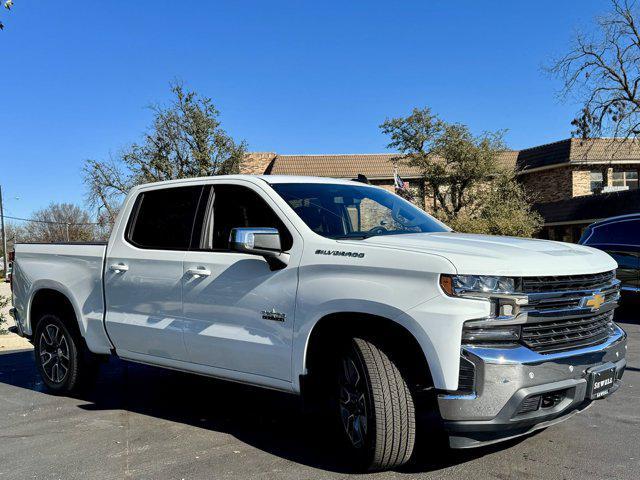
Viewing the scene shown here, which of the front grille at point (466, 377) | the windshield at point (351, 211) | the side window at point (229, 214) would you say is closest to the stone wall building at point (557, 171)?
the windshield at point (351, 211)

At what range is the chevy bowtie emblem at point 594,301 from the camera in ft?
12.6

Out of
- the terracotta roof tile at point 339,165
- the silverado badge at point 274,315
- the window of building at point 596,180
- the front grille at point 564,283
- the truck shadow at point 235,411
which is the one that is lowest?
the truck shadow at point 235,411

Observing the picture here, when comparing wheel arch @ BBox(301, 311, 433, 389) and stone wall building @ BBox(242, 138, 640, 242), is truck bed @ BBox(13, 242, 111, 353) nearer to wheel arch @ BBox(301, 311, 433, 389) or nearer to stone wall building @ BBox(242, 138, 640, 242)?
wheel arch @ BBox(301, 311, 433, 389)

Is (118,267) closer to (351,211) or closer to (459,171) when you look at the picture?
(351,211)

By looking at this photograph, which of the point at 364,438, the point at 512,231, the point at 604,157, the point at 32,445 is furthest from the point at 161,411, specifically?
the point at 604,157

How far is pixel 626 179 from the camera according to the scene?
35.6 meters

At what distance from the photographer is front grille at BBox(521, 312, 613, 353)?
3.59 m

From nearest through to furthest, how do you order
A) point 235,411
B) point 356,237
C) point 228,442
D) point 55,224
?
point 356,237 < point 228,442 < point 235,411 < point 55,224

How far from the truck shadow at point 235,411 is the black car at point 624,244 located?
6647mm

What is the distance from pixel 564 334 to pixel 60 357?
4.76 m

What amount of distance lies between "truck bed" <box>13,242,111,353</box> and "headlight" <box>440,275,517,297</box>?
3.42 metres

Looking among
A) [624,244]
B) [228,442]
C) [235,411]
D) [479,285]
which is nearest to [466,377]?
[479,285]

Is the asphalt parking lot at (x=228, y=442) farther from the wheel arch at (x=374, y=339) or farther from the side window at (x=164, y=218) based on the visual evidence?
the side window at (x=164, y=218)

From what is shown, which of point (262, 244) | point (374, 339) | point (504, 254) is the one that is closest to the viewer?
point (504, 254)
